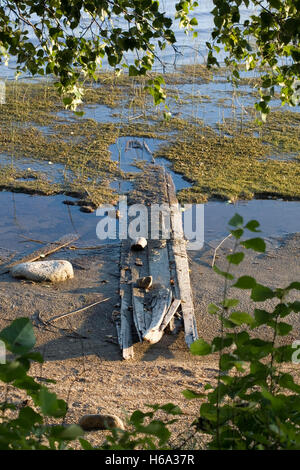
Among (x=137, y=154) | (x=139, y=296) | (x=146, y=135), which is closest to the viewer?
(x=139, y=296)

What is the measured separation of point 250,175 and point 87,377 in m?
6.25

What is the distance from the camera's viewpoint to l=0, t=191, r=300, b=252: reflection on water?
8250 millimetres

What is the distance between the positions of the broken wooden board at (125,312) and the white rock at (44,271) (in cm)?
65

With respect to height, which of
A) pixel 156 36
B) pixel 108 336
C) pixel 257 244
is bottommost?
pixel 108 336

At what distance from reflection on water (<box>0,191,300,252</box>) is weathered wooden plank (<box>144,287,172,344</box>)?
2094 millimetres

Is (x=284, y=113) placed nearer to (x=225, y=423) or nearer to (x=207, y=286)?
(x=207, y=286)

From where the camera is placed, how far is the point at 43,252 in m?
7.50

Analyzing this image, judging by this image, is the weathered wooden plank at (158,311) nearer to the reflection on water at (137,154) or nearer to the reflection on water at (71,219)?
the reflection on water at (71,219)

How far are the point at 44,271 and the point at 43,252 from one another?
2.56 ft

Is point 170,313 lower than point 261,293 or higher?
lower

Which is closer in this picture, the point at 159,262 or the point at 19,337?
the point at 19,337

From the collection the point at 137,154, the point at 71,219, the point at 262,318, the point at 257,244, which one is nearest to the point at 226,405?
the point at 262,318

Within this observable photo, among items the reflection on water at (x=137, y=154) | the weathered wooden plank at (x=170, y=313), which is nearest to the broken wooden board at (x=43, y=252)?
the weathered wooden plank at (x=170, y=313)

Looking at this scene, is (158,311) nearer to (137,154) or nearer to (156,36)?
(156,36)
